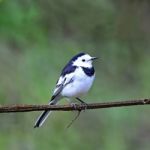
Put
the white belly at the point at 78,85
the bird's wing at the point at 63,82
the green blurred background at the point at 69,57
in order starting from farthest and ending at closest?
the green blurred background at the point at 69,57, the bird's wing at the point at 63,82, the white belly at the point at 78,85

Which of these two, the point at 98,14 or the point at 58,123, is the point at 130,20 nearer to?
the point at 98,14

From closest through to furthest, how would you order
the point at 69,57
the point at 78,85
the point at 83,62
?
1. the point at 78,85
2. the point at 83,62
3. the point at 69,57

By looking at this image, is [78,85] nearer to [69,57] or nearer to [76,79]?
[76,79]

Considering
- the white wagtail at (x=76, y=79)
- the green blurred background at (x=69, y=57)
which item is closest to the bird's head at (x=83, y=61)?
the white wagtail at (x=76, y=79)

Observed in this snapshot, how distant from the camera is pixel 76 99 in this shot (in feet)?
15.4

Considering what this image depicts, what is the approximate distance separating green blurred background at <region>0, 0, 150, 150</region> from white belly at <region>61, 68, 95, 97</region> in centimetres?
100

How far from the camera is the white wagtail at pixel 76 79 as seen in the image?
4398 mm

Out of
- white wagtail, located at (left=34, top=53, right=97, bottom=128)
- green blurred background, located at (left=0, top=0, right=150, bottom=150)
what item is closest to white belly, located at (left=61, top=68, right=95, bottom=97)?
white wagtail, located at (left=34, top=53, right=97, bottom=128)

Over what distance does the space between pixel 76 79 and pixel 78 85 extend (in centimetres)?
8

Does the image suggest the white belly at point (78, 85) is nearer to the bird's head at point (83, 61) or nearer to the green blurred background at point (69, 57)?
the bird's head at point (83, 61)

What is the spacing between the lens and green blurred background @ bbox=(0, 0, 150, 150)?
577 cm

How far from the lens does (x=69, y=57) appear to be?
6.66 metres

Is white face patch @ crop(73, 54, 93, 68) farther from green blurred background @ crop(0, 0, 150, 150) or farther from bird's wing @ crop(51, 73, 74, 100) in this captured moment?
green blurred background @ crop(0, 0, 150, 150)

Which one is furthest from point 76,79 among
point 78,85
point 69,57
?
point 69,57
